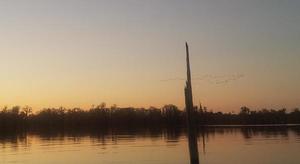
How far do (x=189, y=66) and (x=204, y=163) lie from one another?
14841 millimetres

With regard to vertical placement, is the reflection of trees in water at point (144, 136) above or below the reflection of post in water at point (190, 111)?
below

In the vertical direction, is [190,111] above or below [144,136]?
above

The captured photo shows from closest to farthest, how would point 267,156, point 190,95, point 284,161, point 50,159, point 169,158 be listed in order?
1. point 190,95
2. point 284,161
3. point 267,156
4. point 169,158
5. point 50,159

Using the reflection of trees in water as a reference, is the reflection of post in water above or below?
above

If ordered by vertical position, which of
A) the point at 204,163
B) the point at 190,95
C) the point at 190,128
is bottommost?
the point at 204,163

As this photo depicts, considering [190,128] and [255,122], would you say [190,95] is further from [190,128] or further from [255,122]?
[255,122]

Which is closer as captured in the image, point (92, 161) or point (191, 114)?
point (191, 114)

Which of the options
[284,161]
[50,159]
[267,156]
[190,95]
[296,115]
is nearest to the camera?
[190,95]

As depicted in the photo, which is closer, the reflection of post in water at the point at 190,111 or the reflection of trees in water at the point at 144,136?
the reflection of post in water at the point at 190,111

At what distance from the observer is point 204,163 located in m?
43.7

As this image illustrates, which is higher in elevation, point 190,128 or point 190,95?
point 190,95

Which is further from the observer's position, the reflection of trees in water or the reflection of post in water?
the reflection of trees in water

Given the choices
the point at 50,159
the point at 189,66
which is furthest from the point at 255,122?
the point at 189,66

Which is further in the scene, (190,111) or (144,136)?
(144,136)
